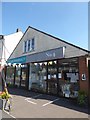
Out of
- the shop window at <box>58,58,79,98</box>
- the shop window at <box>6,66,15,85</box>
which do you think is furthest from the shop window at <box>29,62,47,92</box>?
the shop window at <box>6,66,15,85</box>

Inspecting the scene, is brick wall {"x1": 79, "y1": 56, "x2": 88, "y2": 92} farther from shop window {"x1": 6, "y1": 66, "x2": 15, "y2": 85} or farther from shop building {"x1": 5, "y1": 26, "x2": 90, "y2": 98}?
shop window {"x1": 6, "y1": 66, "x2": 15, "y2": 85}

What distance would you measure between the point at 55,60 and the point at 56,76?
4.39ft

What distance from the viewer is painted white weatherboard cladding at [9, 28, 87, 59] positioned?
13020mm

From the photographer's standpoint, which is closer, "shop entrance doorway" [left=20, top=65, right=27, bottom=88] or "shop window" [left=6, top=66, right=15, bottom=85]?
"shop entrance doorway" [left=20, top=65, right=27, bottom=88]

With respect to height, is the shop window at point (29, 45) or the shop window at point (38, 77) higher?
the shop window at point (29, 45)

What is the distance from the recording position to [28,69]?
730 inches

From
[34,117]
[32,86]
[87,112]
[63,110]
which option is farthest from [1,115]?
[32,86]

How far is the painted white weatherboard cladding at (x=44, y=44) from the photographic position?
513 inches

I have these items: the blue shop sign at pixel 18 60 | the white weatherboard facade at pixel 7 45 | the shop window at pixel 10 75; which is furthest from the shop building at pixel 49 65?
the white weatherboard facade at pixel 7 45

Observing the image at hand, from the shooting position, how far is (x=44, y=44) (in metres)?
16.4

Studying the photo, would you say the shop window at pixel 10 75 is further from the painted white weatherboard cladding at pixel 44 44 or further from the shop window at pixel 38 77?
the shop window at pixel 38 77

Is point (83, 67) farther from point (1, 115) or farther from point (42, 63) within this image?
point (1, 115)

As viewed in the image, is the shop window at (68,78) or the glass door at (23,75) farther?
the glass door at (23,75)

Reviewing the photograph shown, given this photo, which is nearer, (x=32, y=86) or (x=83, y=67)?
(x=83, y=67)
